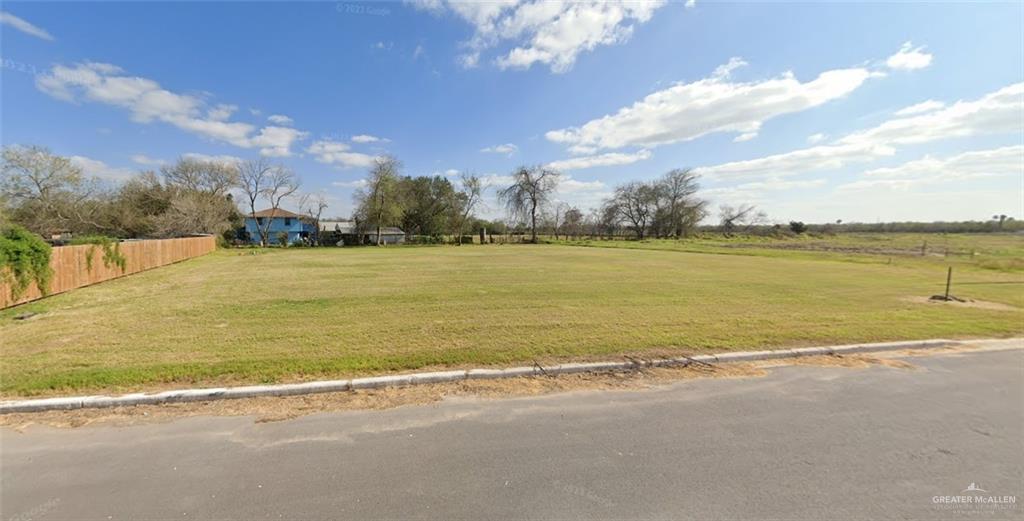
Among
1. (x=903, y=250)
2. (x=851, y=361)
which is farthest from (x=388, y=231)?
(x=903, y=250)

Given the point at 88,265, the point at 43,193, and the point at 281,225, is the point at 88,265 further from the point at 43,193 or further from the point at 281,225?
the point at 281,225

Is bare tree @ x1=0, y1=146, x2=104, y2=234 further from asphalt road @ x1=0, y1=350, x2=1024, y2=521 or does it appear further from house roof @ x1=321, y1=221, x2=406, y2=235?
asphalt road @ x1=0, y1=350, x2=1024, y2=521

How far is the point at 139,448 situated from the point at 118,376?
224cm

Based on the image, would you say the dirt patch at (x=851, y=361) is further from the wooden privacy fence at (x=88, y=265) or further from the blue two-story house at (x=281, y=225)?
the blue two-story house at (x=281, y=225)

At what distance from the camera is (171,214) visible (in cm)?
3759

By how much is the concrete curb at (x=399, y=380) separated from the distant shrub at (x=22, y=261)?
31.8 ft

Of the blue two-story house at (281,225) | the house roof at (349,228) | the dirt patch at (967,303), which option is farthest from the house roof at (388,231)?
the dirt patch at (967,303)

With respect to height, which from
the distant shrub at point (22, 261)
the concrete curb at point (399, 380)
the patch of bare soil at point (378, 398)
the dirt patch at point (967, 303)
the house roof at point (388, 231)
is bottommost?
the patch of bare soil at point (378, 398)

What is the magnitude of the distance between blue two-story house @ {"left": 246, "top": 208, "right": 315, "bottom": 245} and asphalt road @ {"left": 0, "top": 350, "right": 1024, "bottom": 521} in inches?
2404

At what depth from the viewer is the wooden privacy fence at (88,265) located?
35.1ft

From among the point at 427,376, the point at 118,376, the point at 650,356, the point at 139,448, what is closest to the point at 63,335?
the point at 118,376

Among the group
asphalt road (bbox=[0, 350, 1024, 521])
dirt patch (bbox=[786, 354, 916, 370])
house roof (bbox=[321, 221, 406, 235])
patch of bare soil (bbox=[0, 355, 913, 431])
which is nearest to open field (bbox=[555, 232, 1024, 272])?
dirt patch (bbox=[786, 354, 916, 370])

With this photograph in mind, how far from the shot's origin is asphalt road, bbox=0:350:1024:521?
→ 2572mm

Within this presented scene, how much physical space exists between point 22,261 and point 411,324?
11666 millimetres
